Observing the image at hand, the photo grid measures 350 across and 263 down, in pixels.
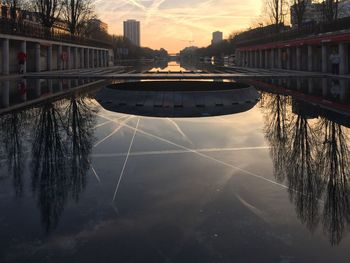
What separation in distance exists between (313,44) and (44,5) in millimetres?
43888

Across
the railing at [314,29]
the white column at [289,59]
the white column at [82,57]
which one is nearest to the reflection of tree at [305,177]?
the railing at [314,29]

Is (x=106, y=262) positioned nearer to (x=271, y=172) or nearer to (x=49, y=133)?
(x=271, y=172)

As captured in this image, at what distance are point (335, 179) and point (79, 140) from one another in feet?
24.0

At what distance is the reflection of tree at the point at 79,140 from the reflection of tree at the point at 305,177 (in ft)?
12.9

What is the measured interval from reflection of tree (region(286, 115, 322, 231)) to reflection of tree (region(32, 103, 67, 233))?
13.0 feet

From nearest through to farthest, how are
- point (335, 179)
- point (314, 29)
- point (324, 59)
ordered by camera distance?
point (335, 179) < point (324, 59) < point (314, 29)

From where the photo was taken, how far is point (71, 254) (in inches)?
197

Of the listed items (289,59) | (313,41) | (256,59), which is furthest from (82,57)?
(313,41)

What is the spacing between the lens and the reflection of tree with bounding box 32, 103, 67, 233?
260 inches

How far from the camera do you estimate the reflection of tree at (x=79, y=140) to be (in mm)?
8161

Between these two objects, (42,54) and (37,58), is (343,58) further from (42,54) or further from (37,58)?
(42,54)

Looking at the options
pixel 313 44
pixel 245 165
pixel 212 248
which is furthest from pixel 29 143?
pixel 313 44

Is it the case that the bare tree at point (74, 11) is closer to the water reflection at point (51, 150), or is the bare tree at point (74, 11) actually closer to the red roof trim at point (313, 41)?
the red roof trim at point (313, 41)

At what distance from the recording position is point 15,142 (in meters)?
11.6
